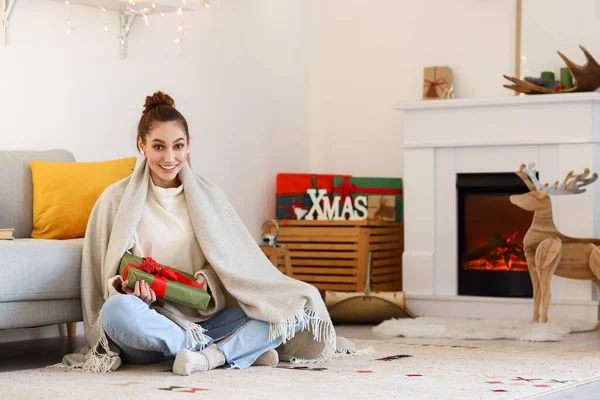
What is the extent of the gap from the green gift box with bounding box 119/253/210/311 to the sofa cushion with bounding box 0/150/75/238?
2.99 feet

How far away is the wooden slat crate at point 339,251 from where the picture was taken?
5.37 m

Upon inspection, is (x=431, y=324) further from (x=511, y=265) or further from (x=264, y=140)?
(x=264, y=140)

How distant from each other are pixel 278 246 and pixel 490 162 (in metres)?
1.18

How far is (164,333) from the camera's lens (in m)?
3.01

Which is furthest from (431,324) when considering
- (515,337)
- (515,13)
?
(515,13)

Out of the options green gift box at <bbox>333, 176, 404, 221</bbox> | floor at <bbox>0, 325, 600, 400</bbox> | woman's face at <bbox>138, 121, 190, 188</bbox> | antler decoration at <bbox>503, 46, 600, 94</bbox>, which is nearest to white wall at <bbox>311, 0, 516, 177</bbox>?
green gift box at <bbox>333, 176, 404, 221</bbox>

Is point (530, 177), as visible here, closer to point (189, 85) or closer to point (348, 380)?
point (189, 85)

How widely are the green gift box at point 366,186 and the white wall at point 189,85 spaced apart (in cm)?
44

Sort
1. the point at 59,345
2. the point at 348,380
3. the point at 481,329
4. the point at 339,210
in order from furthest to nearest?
the point at 339,210
the point at 481,329
the point at 59,345
the point at 348,380

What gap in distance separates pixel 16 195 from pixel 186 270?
969 millimetres

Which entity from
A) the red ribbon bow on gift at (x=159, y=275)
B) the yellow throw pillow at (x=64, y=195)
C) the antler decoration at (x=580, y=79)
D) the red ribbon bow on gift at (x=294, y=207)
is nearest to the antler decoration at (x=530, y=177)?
the antler decoration at (x=580, y=79)

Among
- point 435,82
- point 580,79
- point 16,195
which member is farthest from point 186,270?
point 435,82

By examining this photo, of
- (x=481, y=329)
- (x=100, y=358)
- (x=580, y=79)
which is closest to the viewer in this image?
(x=100, y=358)

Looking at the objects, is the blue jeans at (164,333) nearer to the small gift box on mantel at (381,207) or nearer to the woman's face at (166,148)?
the woman's face at (166,148)
